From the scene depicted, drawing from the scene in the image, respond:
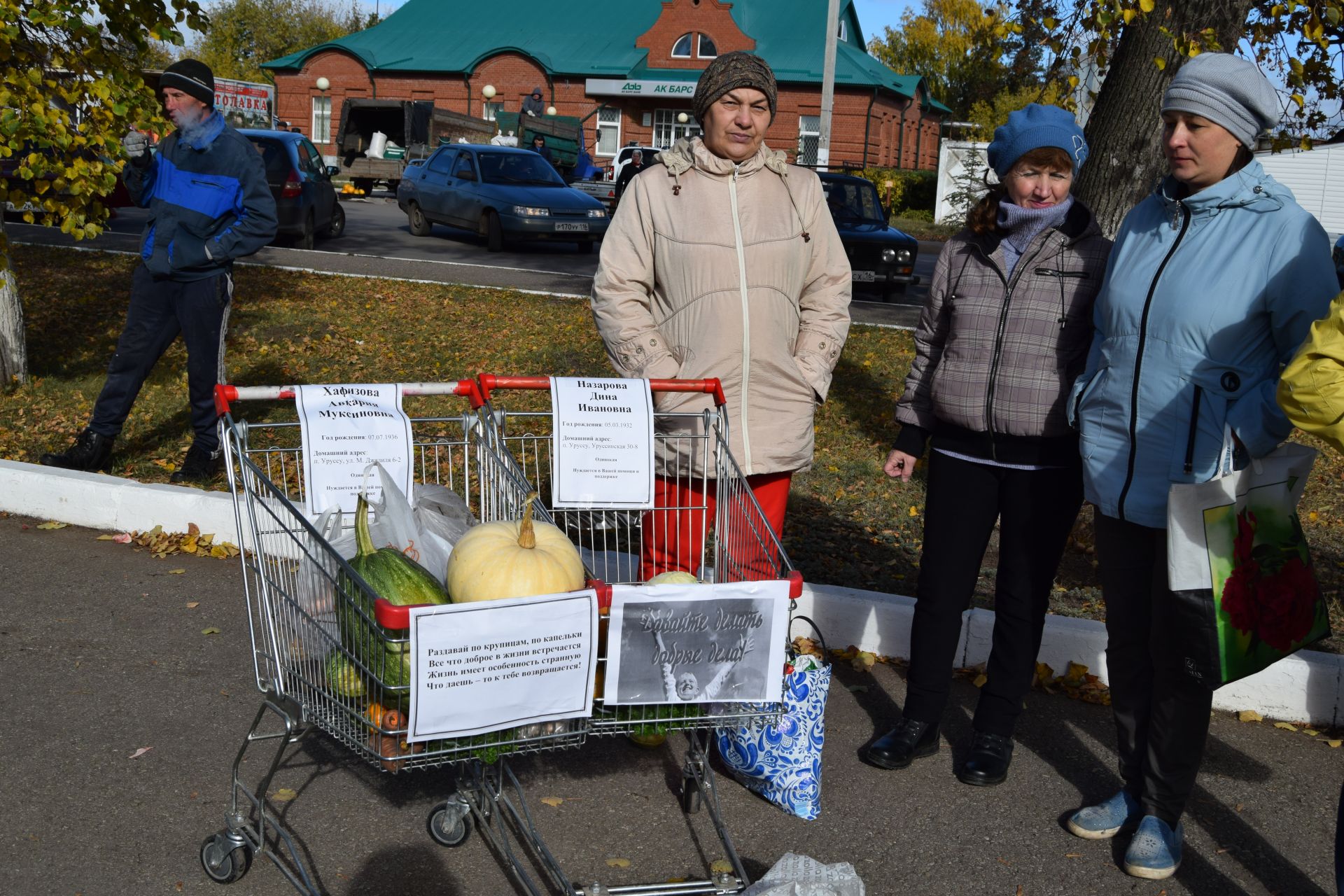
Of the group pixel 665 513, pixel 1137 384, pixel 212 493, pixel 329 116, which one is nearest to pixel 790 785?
pixel 665 513

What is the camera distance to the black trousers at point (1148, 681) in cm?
358

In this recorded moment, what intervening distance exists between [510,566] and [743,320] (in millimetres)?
1418

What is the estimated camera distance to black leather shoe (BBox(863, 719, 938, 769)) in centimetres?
429

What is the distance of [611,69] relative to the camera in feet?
166

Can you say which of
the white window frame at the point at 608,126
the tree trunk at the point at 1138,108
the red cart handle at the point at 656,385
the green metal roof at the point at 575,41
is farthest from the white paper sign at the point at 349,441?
the white window frame at the point at 608,126

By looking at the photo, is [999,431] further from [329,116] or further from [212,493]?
[329,116]

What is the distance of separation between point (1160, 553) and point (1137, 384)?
478 mm

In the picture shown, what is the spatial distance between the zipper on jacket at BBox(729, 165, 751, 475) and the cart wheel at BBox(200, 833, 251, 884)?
6.13ft

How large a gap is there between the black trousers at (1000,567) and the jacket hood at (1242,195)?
37.1 inches

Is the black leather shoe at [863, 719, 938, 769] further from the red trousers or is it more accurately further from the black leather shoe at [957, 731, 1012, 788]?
the red trousers

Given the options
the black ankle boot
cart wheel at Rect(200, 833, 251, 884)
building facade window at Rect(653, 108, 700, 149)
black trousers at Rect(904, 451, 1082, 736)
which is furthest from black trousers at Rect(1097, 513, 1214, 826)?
building facade window at Rect(653, 108, 700, 149)

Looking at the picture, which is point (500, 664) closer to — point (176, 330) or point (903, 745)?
point (903, 745)

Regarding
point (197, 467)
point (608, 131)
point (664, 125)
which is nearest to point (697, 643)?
point (197, 467)

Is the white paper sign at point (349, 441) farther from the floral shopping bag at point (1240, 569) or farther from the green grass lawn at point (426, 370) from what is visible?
the green grass lawn at point (426, 370)
